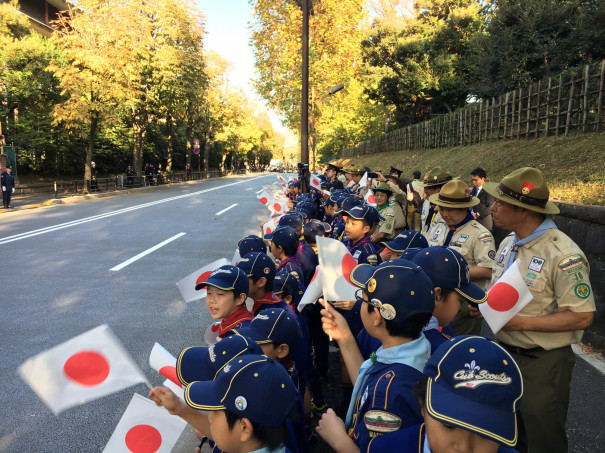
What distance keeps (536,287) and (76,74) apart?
23916 millimetres

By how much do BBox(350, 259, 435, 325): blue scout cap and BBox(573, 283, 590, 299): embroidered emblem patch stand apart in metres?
1.00

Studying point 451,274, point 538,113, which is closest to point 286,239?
point 451,274

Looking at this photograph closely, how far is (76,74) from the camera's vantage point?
2073cm

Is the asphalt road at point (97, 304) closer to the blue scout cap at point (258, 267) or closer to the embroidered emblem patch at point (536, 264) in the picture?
the blue scout cap at point (258, 267)

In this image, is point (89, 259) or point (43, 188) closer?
point (89, 259)

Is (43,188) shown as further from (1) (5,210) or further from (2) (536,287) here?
(2) (536,287)

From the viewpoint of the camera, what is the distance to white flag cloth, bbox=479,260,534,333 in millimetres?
2104

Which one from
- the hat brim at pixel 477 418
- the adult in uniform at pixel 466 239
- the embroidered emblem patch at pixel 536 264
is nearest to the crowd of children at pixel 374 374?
the hat brim at pixel 477 418

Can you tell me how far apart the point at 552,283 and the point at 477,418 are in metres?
1.48

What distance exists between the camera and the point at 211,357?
173 centimetres

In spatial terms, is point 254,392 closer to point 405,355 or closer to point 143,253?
point 405,355

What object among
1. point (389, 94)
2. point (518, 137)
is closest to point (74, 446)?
point (518, 137)

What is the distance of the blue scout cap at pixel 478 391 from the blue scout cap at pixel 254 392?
51cm

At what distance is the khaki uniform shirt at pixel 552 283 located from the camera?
2.17 meters
